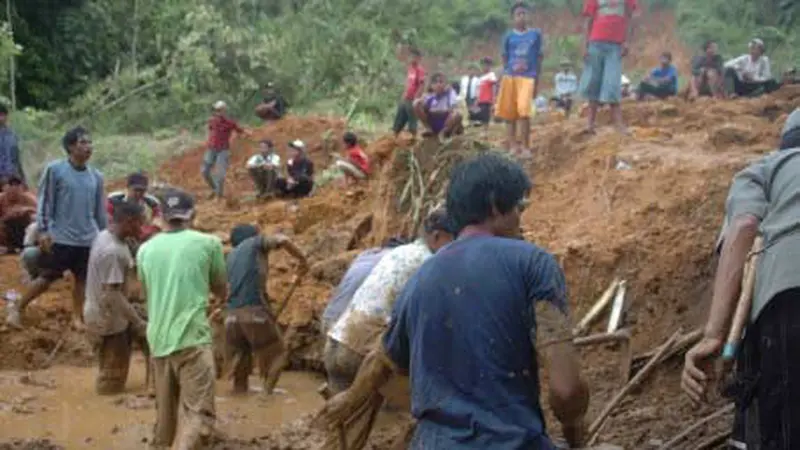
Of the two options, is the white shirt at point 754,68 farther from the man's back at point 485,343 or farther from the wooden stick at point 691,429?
the man's back at point 485,343

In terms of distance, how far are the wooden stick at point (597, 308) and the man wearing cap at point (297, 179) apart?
8.53 m

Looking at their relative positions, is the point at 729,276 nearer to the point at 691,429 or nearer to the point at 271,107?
the point at 691,429

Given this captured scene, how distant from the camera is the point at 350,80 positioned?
2497cm

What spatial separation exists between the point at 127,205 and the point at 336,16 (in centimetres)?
1863

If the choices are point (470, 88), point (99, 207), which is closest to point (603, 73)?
point (99, 207)

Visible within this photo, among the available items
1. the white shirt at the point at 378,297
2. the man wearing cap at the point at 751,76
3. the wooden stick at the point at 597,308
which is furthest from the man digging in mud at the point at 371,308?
the man wearing cap at the point at 751,76

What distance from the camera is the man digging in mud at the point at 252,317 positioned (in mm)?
9477

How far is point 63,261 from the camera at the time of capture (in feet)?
34.3

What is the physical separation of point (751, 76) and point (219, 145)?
7.52m

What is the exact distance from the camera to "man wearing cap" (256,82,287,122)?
22.4 m

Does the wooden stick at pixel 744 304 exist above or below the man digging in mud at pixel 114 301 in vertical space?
above

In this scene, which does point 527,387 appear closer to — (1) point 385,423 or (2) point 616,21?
(1) point 385,423

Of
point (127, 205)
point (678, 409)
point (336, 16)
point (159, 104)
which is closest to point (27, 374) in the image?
point (127, 205)

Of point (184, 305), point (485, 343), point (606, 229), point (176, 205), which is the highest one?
point (485, 343)
